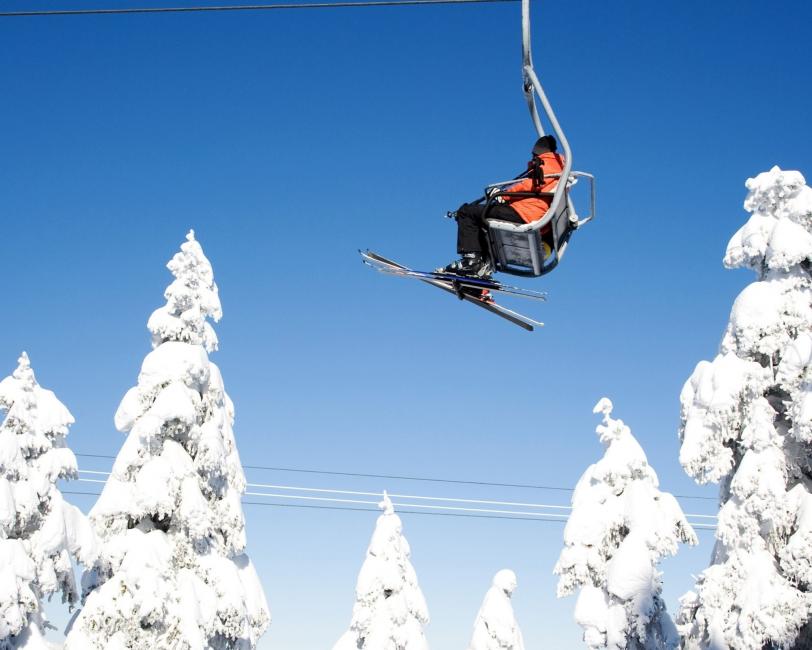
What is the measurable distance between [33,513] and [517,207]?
13.2 m

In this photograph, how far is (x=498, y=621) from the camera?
3031 centimetres

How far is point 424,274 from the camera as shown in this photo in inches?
551

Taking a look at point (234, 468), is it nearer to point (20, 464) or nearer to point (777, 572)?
point (20, 464)

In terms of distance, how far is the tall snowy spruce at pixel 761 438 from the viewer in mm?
15797

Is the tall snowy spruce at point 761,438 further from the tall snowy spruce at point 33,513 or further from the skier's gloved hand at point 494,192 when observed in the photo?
the tall snowy spruce at point 33,513

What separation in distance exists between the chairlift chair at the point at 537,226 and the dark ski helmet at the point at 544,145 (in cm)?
23

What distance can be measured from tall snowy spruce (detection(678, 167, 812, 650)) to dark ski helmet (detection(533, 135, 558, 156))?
→ 6.48m

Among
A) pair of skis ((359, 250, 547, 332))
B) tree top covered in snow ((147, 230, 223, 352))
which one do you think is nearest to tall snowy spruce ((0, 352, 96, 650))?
tree top covered in snow ((147, 230, 223, 352))

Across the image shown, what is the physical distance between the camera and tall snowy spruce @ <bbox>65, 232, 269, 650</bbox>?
58.9 ft

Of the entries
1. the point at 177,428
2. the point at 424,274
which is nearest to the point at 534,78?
the point at 424,274

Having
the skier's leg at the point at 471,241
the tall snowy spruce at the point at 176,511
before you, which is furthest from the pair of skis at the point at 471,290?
the tall snowy spruce at the point at 176,511

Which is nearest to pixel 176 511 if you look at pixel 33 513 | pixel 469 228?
pixel 33 513

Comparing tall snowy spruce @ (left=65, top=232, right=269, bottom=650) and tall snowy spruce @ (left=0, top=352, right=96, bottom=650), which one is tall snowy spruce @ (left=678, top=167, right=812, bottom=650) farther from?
tall snowy spruce @ (left=0, top=352, right=96, bottom=650)

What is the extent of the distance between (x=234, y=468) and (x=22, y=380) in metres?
4.90
